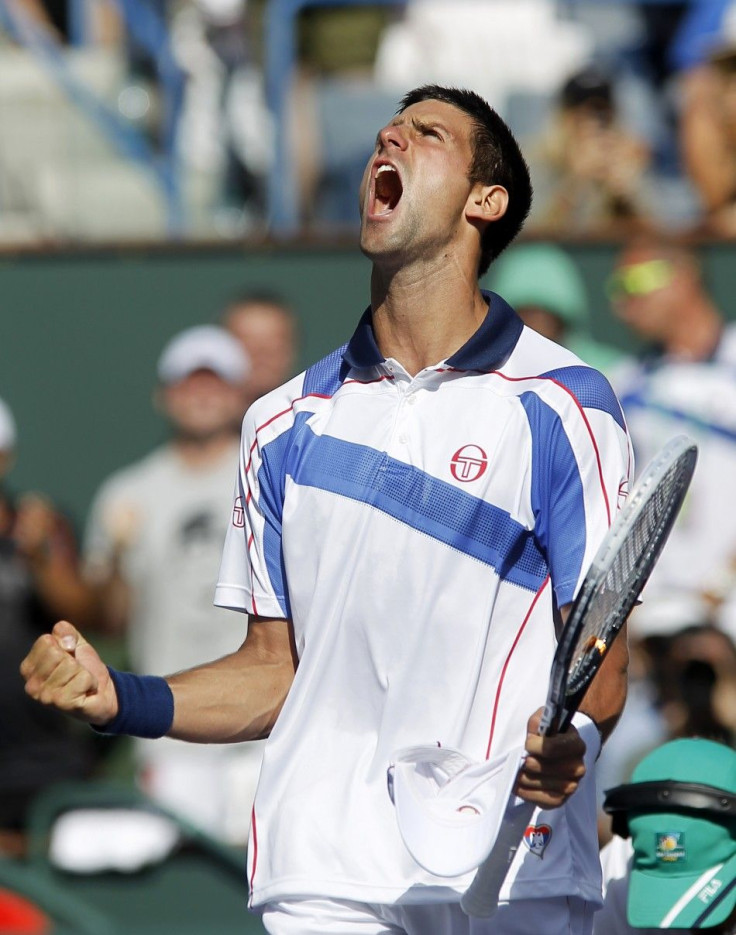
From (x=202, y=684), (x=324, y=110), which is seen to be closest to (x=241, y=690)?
(x=202, y=684)

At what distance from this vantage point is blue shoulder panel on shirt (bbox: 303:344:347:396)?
11.2 feet

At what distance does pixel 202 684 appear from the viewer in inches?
129

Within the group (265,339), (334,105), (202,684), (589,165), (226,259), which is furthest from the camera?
(226,259)

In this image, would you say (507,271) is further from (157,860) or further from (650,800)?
(650,800)

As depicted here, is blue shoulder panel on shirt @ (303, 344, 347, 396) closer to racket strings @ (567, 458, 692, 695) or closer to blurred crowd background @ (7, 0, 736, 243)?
racket strings @ (567, 458, 692, 695)

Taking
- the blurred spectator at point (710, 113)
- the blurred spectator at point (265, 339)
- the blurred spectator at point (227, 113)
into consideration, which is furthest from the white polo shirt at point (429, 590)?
the blurred spectator at point (227, 113)

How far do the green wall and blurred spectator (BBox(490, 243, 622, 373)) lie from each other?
3.02ft

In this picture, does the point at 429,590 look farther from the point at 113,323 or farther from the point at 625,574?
the point at 113,323

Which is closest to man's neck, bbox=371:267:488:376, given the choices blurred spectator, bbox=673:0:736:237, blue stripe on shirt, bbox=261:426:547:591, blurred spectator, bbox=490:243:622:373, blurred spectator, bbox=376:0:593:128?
blue stripe on shirt, bbox=261:426:547:591

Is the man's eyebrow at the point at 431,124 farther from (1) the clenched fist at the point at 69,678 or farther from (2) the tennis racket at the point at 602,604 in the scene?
(1) the clenched fist at the point at 69,678

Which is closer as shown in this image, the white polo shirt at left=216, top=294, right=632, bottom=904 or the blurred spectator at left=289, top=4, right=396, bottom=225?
the white polo shirt at left=216, top=294, right=632, bottom=904

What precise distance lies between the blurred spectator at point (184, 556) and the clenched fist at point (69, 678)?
3737mm

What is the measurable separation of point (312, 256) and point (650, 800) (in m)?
5.68

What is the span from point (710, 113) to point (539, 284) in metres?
1.51
